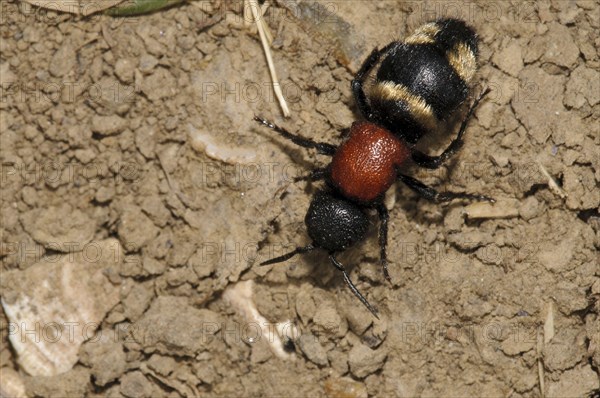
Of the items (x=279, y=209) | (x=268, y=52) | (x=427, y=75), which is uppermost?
(x=427, y=75)

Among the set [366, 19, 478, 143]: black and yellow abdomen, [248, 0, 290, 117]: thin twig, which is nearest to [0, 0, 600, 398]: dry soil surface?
[248, 0, 290, 117]: thin twig

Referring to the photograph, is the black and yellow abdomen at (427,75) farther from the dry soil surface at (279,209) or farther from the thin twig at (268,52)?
the thin twig at (268,52)

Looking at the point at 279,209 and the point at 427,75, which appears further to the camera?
the point at 279,209

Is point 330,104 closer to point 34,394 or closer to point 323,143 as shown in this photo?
point 323,143

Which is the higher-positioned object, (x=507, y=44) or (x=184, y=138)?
(x=507, y=44)

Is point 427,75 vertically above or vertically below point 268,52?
above

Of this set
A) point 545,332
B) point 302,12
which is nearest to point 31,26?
point 302,12

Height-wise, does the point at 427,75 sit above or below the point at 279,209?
above

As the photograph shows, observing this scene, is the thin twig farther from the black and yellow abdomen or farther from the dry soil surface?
the black and yellow abdomen

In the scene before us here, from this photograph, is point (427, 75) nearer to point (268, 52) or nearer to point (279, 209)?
point (268, 52)

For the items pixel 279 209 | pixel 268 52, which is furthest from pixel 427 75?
pixel 279 209

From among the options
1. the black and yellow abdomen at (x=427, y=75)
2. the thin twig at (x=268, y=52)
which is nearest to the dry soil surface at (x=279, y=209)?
the thin twig at (x=268, y=52)
